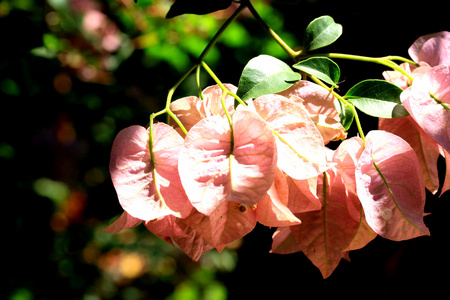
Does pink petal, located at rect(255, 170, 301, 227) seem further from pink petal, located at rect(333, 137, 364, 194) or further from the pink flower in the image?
the pink flower

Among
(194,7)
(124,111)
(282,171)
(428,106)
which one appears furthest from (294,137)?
(124,111)

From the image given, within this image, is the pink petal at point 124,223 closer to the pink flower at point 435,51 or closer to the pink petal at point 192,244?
the pink petal at point 192,244

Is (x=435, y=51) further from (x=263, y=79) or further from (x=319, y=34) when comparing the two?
(x=263, y=79)

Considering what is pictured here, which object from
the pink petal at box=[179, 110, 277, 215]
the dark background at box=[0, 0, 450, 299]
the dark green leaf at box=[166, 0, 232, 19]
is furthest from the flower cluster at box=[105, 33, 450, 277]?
the dark background at box=[0, 0, 450, 299]

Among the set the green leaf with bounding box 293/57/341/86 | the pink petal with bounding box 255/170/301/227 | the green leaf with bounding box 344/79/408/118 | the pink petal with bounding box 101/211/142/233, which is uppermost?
the green leaf with bounding box 293/57/341/86

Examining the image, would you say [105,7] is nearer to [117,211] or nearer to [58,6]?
[58,6]
